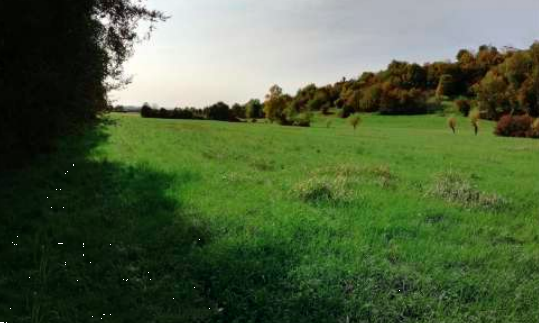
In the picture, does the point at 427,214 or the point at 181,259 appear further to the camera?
the point at 427,214

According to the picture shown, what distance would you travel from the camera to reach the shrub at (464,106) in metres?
92.9

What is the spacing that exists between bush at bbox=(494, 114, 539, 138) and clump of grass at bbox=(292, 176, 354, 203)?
53.6 metres

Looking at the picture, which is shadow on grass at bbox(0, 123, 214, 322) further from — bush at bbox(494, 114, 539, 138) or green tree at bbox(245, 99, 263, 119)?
green tree at bbox(245, 99, 263, 119)

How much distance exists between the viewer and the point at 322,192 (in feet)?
36.9

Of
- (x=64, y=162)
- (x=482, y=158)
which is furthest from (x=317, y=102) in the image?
(x=64, y=162)

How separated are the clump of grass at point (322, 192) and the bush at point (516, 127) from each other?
5360 centimetres

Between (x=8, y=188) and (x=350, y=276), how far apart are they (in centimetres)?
956

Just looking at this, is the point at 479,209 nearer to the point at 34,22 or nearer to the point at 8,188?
the point at 34,22

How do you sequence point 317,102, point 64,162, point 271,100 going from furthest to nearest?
point 317,102 → point 271,100 → point 64,162

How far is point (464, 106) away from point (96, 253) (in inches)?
3775

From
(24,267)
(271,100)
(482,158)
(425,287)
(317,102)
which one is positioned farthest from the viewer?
(317,102)

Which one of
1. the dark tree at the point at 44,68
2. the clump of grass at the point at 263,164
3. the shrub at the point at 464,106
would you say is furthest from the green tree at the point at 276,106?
the dark tree at the point at 44,68

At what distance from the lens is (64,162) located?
16.9 metres

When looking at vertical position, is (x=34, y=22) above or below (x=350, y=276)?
above
